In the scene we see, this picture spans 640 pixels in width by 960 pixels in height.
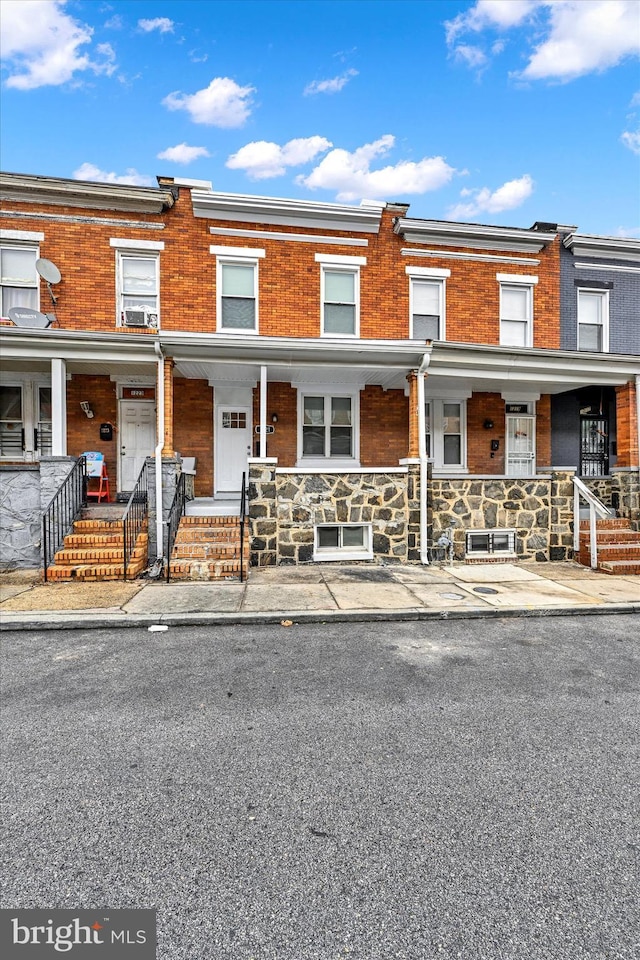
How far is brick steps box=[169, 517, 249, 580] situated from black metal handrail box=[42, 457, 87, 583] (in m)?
2.14

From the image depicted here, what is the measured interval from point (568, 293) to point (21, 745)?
48.3ft

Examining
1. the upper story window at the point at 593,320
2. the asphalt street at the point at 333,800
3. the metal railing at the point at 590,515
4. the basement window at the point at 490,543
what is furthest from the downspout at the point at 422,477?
the upper story window at the point at 593,320

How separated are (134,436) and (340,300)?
6068mm

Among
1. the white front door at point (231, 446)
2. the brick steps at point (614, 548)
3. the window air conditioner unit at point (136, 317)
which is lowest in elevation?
the brick steps at point (614, 548)

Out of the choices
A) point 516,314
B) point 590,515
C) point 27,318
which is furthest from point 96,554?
point 516,314

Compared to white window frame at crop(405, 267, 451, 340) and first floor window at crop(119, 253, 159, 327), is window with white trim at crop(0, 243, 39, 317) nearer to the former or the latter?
first floor window at crop(119, 253, 159, 327)

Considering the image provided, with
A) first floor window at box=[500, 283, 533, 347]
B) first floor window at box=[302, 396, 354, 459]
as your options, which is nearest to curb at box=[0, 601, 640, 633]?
first floor window at box=[302, 396, 354, 459]

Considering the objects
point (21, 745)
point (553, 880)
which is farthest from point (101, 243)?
point (553, 880)

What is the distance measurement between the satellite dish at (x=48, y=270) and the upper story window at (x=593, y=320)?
13.2 m

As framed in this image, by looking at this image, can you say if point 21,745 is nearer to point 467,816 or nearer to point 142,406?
point 467,816

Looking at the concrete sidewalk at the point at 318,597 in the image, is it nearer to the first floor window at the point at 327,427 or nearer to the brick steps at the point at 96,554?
the brick steps at the point at 96,554

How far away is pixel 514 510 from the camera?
31.9 ft

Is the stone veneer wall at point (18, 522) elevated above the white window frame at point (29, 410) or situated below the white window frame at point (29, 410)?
below

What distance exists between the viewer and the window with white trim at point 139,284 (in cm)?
1085
